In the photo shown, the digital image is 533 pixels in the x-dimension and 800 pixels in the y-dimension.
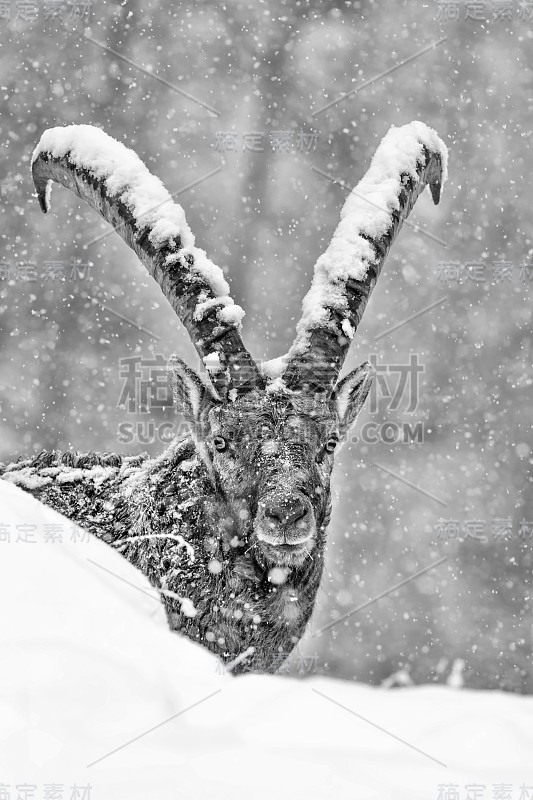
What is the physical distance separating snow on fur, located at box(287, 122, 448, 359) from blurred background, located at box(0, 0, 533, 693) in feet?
32.5

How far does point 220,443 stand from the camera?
550 centimetres

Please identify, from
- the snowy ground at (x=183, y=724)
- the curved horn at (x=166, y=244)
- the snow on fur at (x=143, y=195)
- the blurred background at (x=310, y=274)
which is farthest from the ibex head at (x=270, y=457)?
the blurred background at (x=310, y=274)

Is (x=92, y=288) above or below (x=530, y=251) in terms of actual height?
below

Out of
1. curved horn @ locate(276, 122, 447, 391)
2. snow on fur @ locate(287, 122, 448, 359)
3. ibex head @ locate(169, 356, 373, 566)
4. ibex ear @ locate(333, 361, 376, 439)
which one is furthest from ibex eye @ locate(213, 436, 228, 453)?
ibex ear @ locate(333, 361, 376, 439)

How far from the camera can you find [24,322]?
18672 millimetres

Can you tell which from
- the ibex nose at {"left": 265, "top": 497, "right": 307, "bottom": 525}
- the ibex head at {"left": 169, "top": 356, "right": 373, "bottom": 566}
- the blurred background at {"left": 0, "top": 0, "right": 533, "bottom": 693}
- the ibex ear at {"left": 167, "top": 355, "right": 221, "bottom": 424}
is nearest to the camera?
the ibex nose at {"left": 265, "top": 497, "right": 307, "bottom": 525}

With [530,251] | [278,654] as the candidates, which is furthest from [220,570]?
[530,251]

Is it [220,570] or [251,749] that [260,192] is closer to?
[220,570]

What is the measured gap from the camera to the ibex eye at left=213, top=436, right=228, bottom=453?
18.0 feet

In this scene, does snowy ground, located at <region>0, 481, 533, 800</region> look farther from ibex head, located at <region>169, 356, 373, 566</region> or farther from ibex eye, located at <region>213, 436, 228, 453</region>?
ibex eye, located at <region>213, 436, 228, 453</region>

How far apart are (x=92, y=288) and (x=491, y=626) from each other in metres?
13.1

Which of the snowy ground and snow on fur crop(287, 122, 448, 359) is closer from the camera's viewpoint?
the snowy ground

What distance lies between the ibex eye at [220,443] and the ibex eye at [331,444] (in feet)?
2.43

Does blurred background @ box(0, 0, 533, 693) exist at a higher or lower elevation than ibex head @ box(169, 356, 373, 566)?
higher
